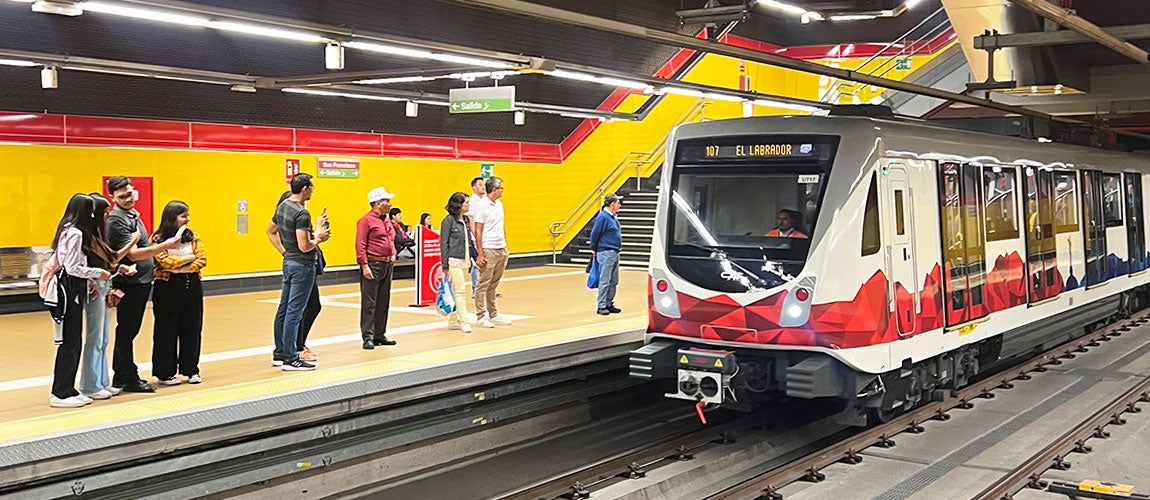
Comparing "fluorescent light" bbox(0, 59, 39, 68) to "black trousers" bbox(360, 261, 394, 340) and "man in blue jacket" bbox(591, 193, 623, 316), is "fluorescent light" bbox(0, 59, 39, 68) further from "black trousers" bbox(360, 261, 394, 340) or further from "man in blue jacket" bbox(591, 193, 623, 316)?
"man in blue jacket" bbox(591, 193, 623, 316)

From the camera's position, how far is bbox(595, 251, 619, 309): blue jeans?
13836mm

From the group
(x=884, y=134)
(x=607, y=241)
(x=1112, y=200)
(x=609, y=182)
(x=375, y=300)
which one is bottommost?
(x=375, y=300)

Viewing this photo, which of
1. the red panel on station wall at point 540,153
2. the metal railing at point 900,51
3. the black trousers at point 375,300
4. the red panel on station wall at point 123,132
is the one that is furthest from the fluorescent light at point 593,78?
the red panel on station wall at point 540,153

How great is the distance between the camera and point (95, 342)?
8234 millimetres

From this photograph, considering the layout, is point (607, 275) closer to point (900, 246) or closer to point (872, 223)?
point (900, 246)

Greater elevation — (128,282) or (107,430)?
(128,282)

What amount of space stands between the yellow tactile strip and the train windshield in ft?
6.79

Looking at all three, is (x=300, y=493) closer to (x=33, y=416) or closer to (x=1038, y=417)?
(x=33, y=416)

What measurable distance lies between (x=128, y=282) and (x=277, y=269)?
1047 centimetres

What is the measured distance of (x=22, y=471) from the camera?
5945 mm

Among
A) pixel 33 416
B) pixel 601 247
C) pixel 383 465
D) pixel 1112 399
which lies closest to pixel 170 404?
pixel 33 416

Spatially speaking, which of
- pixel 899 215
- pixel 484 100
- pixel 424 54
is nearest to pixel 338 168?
pixel 484 100

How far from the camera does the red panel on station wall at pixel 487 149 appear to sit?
74.0ft

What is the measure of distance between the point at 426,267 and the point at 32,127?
5855mm
